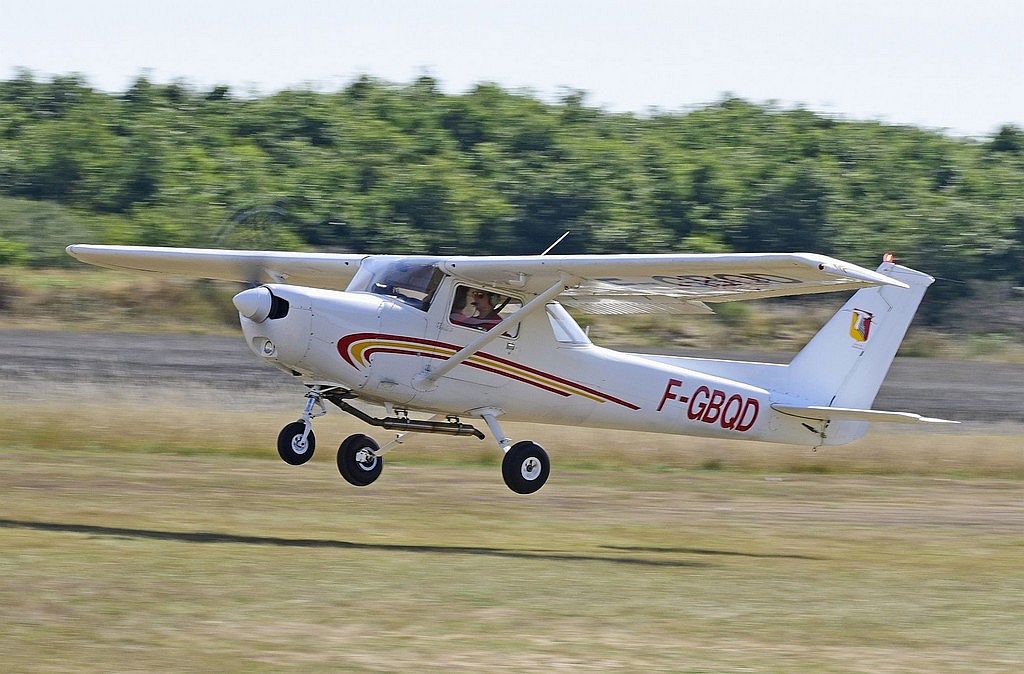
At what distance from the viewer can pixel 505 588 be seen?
33.6 ft

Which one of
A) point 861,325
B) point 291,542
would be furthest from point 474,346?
point 861,325

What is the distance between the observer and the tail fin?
14477 millimetres

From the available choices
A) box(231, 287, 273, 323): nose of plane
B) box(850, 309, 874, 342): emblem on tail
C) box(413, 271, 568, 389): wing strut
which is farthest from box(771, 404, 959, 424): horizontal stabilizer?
box(231, 287, 273, 323): nose of plane

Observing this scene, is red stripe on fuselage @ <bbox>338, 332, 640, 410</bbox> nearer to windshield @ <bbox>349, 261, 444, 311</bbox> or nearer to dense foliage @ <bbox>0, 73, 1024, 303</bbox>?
windshield @ <bbox>349, 261, 444, 311</bbox>

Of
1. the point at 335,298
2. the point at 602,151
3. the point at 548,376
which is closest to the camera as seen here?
the point at 335,298

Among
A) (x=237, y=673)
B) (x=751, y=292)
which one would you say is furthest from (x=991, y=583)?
(x=237, y=673)

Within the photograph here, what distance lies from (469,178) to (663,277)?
84.1 feet

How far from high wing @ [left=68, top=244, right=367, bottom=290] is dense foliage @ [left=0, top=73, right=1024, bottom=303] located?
16659 mm

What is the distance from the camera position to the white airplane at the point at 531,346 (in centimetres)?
1159

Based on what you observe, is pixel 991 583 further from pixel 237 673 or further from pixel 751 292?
pixel 237 673

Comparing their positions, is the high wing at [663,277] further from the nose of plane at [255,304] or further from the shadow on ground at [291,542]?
the shadow on ground at [291,542]

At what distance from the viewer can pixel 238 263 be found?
14.3m

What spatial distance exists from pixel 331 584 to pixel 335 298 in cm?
282

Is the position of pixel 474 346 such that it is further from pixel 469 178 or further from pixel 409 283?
pixel 469 178
